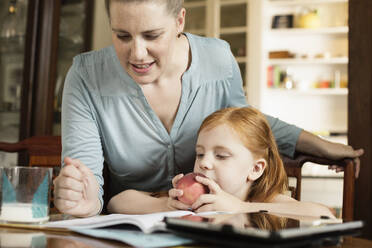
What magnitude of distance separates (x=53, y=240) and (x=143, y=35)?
598 millimetres

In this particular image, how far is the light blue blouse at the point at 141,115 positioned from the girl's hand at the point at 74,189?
362 mm

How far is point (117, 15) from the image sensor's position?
1.11 meters

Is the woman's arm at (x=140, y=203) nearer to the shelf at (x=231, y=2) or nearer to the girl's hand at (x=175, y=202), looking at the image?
the girl's hand at (x=175, y=202)

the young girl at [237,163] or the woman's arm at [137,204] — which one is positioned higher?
the young girl at [237,163]

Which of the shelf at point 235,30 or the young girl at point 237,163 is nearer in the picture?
the young girl at point 237,163

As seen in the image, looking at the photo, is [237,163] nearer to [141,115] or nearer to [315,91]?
[141,115]

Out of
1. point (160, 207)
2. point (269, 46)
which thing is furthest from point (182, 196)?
point (269, 46)

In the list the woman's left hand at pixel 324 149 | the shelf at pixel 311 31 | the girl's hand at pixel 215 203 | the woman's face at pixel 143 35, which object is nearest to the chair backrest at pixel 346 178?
the woman's left hand at pixel 324 149

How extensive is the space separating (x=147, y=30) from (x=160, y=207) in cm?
46

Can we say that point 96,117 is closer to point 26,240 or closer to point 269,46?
point 26,240

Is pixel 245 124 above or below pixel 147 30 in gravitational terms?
below

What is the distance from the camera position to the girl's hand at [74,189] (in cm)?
93

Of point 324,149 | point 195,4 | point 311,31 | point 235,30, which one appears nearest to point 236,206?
point 324,149

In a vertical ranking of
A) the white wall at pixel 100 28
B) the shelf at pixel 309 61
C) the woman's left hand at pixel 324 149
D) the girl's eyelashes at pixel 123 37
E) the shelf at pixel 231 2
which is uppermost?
the shelf at pixel 231 2
